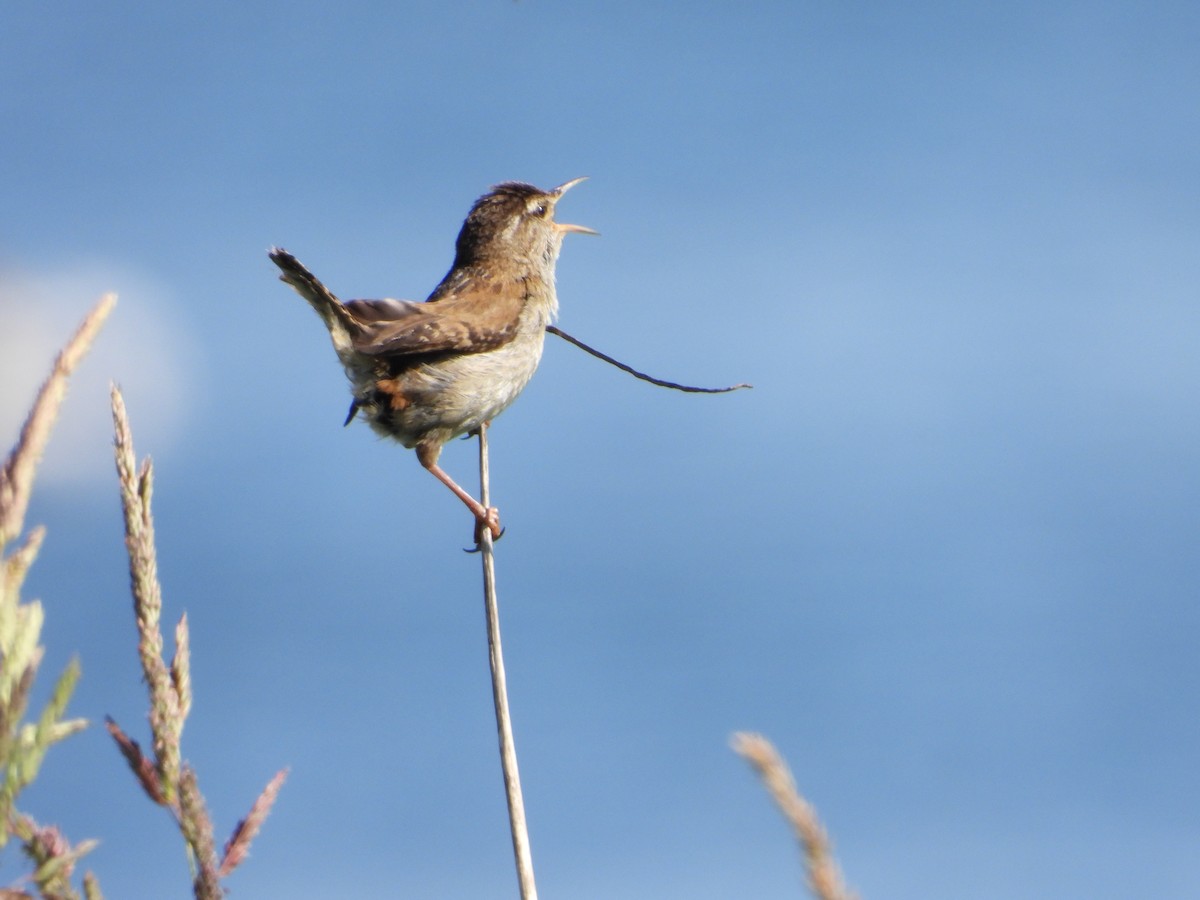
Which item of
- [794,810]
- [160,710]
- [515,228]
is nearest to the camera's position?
[794,810]

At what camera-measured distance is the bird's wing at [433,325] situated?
6109 millimetres

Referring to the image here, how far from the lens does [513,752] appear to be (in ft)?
7.27

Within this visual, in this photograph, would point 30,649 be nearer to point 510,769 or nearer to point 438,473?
point 510,769

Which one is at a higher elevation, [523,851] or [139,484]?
[139,484]

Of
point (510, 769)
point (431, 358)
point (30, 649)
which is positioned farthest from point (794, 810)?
point (431, 358)

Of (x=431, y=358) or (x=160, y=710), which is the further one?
(x=431, y=358)

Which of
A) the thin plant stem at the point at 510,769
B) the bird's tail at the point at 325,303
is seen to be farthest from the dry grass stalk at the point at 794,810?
the bird's tail at the point at 325,303

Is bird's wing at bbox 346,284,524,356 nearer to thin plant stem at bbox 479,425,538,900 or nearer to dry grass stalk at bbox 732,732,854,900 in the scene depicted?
thin plant stem at bbox 479,425,538,900

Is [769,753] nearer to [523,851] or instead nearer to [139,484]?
[139,484]

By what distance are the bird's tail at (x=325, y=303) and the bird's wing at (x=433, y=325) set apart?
0.08 metres

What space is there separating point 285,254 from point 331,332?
0.54 metres

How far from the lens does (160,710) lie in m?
1.21

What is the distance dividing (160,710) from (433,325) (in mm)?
5188

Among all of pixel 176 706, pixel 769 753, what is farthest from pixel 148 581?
pixel 769 753
